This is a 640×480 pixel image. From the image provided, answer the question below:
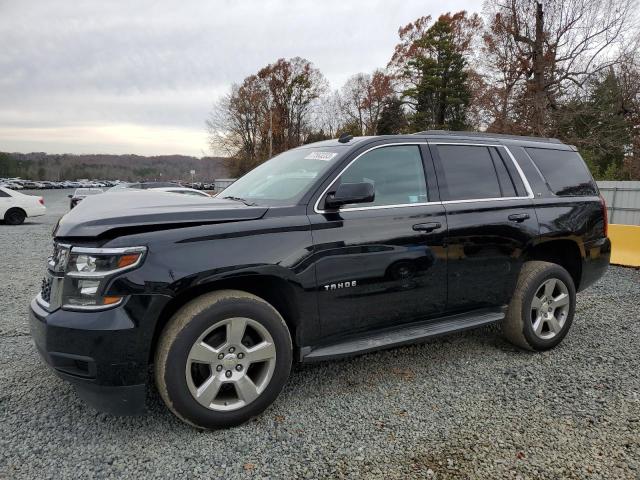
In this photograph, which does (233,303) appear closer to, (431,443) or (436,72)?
(431,443)

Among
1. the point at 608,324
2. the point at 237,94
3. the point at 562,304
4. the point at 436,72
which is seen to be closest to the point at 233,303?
the point at 562,304

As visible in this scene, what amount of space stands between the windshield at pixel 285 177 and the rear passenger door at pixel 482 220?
0.97 metres

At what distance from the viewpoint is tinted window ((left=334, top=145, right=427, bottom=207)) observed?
3.22 m

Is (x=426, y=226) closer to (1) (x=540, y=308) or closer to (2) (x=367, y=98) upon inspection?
(1) (x=540, y=308)

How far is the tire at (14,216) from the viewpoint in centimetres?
1563

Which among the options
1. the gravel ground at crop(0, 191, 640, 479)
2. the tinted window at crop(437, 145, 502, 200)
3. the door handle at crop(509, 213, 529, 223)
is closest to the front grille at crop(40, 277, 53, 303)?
the gravel ground at crop(0, 191, 640, 479)

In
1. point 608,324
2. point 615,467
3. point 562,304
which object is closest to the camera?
point 615,467

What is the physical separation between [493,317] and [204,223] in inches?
97.6

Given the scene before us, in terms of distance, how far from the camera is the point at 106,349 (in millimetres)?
2357

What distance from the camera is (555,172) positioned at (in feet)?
13.8

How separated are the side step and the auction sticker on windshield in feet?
4.33

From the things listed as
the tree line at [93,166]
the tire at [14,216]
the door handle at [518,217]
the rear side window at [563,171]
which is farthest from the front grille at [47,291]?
the tree line at [93,166]

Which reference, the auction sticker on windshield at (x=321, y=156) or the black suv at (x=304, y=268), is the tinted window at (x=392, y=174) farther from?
the auction sticker on windshield at (x=321, y=156)

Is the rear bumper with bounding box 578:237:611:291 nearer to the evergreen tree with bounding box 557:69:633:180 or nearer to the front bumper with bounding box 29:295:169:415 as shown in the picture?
the front bumper with bounding box 29:295:169:415
